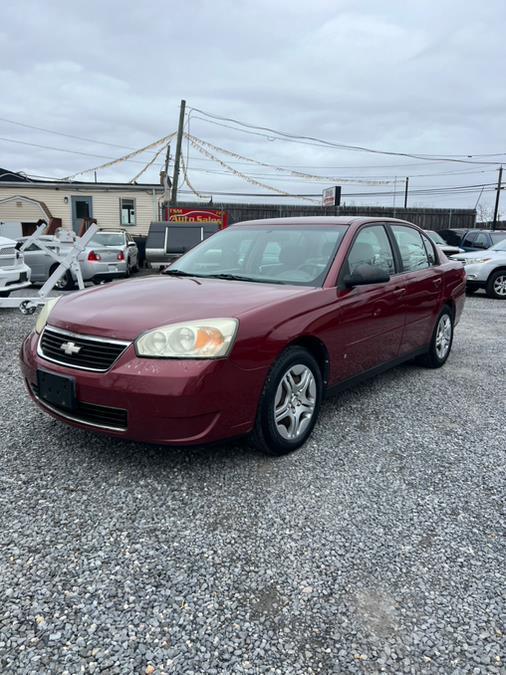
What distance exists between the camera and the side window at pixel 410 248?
4641 mm

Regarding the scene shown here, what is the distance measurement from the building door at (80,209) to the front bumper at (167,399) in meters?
22.8

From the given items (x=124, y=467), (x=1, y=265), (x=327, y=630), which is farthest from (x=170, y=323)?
(x=1, y=265)

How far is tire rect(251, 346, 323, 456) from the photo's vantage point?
2973 millimetres

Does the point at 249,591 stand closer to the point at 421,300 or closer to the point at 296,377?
the point at 296,377

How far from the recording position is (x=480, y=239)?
47.1 ft

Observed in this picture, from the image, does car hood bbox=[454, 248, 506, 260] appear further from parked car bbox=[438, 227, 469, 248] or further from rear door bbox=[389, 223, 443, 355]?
rear door bbox=[389, 223, 443, 355]

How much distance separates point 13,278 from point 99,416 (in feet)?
19.3

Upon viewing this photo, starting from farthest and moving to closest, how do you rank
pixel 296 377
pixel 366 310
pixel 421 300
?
pixel 421 300
pixel 366 310
pixel 296 377

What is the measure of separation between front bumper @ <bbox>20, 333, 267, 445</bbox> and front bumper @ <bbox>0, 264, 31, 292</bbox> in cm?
555

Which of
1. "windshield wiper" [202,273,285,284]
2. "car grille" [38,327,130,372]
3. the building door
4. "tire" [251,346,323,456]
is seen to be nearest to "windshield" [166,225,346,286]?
"windshield wiper" [202,273,285,284]

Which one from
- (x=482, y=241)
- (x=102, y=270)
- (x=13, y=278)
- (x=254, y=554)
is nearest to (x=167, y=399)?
(x=254, y=554)

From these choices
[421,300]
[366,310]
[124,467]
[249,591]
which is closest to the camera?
[249,591]

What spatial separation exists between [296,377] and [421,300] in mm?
2061

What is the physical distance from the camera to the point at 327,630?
184cm
